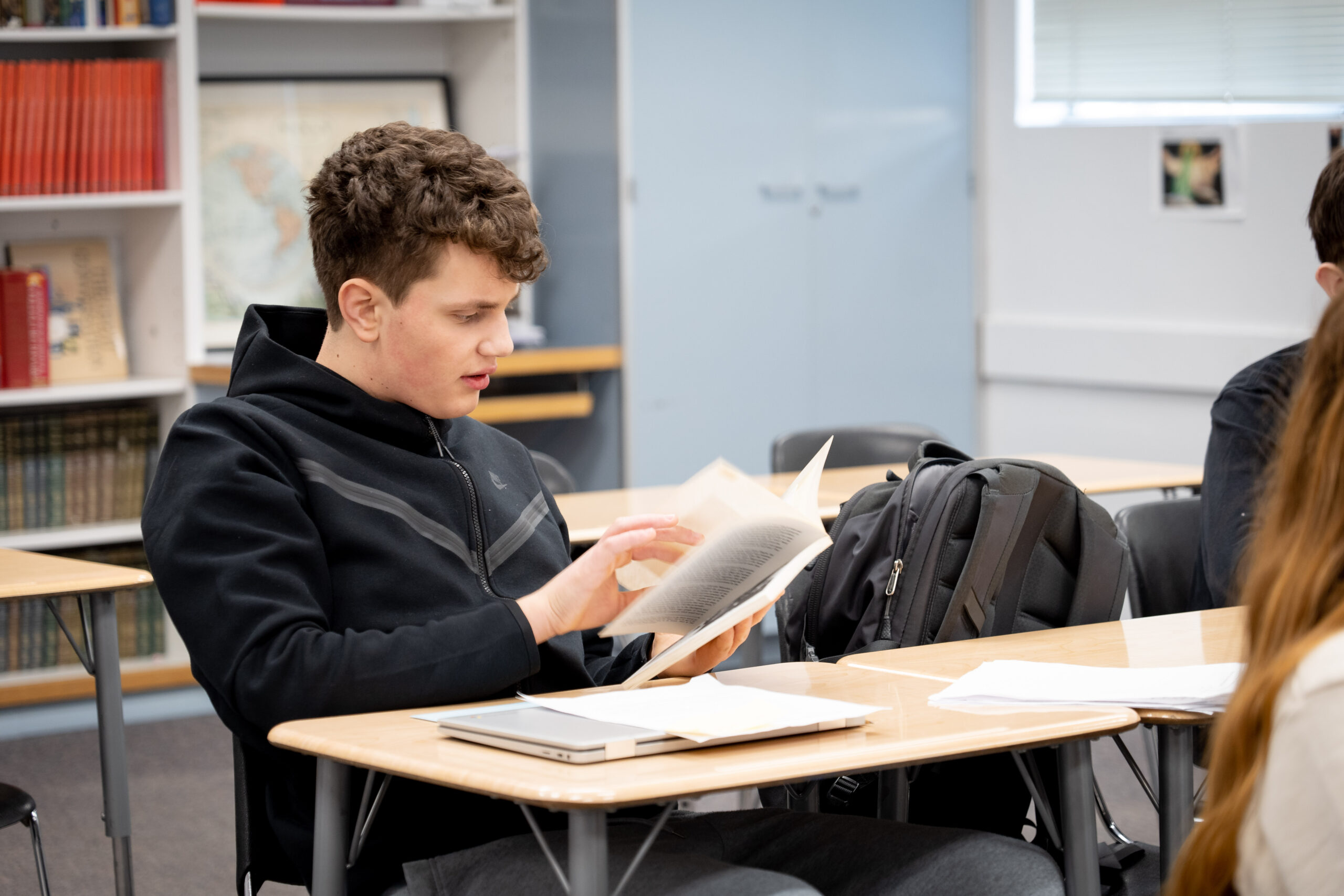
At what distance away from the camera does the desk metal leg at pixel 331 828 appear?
134 cm

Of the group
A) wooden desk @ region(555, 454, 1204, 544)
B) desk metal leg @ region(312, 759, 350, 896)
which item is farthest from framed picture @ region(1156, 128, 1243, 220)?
desk metal leg @ region(312, 759, 350, 896)

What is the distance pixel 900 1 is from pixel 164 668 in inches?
117

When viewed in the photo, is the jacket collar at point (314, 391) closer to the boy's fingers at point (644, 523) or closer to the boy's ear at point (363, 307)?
the boy's ear at point (363, 307)

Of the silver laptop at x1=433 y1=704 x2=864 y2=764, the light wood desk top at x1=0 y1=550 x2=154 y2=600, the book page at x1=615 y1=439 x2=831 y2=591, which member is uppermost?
the book page at x1=615 y1=439 x2=831 y2=591

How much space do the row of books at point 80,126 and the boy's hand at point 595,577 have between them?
9.73 feet

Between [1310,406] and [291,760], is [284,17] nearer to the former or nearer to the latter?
[291,760]

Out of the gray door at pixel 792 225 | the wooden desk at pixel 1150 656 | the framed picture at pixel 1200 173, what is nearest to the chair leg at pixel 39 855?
the wooden desk at pixel 1150 656

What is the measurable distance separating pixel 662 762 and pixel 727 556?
9.4 inches

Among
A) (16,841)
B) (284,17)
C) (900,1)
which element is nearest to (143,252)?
(284,17)

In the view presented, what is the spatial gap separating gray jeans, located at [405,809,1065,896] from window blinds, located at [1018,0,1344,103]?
3200 mm

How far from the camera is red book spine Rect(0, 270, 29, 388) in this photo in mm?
3898

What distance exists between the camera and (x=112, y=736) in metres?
2.41

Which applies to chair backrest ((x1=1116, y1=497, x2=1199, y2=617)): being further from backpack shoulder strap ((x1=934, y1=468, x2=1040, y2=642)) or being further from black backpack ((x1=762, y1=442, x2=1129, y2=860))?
backpack shoulder strap ((x1=934, y1=468, x2=1040, y2=642))

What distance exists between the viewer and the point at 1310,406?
3.01 ft
